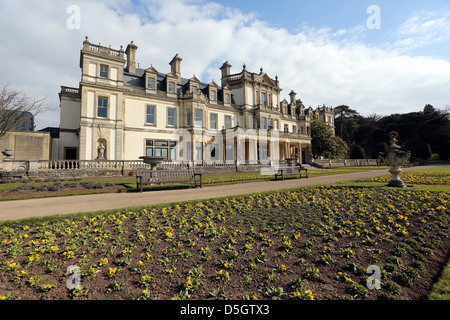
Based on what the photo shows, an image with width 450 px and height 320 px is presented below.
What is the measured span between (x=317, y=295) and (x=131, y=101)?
2644cm

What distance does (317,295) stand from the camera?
2.71 m

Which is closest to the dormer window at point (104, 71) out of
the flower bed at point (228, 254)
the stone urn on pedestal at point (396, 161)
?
the flower bed at point (228, 254)

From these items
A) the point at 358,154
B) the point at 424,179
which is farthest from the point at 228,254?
the point at 358,154

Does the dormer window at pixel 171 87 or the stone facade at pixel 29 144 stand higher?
the dormer window at pixel 171 87

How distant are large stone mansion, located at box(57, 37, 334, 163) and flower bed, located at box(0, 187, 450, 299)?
19.2 metres

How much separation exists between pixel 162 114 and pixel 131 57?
8823 millimetres

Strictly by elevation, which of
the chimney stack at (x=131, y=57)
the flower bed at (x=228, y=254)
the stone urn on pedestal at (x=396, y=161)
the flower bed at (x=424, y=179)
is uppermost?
the chimney stack at (x=131, y=57)

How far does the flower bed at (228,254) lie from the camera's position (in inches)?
111

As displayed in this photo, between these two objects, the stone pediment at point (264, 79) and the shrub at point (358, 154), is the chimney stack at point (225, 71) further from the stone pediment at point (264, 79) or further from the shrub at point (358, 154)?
the shrub at point (358, 154)

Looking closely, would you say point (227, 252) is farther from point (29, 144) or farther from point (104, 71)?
point (29, 144)

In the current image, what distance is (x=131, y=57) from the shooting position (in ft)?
90.6
